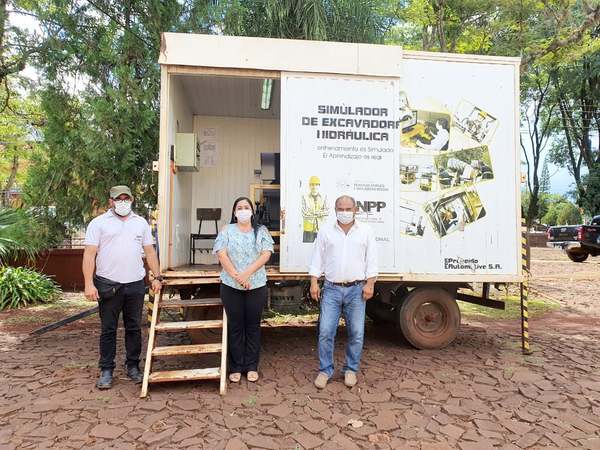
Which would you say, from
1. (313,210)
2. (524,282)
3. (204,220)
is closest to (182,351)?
(313,210)

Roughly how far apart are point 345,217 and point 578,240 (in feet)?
48.7

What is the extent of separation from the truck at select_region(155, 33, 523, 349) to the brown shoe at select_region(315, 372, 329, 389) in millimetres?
996

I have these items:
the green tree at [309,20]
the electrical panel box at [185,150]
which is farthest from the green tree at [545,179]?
the electrical panel box at [185,150]

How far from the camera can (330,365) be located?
4.26 meters

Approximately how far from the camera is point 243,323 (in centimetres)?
428

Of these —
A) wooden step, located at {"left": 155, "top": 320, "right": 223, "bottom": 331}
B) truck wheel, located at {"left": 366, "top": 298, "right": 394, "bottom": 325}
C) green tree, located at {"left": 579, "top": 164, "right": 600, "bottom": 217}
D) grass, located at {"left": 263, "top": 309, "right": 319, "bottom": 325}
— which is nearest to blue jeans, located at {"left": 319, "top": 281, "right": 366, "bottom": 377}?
wooden step, located at {"left": 155, "top": 320, "right": 223, "bottom": 331}

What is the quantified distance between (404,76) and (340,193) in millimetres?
1456

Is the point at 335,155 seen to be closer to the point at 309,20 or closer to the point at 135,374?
the point at 135,374

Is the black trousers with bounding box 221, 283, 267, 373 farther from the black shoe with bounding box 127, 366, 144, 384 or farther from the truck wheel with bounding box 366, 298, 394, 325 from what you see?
the truck wheel with bounding box 366, 298, 394, 325

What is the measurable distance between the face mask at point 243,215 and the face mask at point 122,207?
98cm

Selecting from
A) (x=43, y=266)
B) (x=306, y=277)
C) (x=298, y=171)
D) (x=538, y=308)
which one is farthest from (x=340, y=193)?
(x=43, y=266)

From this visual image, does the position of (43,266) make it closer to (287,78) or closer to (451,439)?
(287,78)

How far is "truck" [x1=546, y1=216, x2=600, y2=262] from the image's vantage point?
49.4 feet

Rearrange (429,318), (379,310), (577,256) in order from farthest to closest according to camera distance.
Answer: (577,256) < (379,310) < (429,318)
